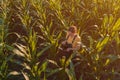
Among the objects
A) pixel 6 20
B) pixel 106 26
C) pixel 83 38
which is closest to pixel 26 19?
pixel 6 20

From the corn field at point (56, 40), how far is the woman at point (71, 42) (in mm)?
114

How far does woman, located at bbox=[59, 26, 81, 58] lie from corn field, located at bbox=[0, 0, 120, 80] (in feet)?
0.37

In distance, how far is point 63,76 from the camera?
178 inches

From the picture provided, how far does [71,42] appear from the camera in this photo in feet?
15.8

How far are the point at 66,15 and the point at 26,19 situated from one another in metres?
1.15

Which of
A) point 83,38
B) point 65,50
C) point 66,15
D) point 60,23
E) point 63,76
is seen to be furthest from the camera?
point 66,15

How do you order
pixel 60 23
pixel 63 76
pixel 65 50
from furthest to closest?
pixel 60 23 < pixel 65 50 < pixel 63 76

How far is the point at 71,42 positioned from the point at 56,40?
23 centimetres

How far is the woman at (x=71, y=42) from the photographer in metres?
4.73

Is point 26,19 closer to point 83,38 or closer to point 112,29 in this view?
point 83,38

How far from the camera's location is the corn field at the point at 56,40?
4.46 m

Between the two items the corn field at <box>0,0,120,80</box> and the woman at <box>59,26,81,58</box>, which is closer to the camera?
the corn field at <box>0,0,120,80</box>

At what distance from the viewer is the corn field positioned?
4.46 metres

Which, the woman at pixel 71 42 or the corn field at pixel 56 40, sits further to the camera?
the woman at pixel 71 42
